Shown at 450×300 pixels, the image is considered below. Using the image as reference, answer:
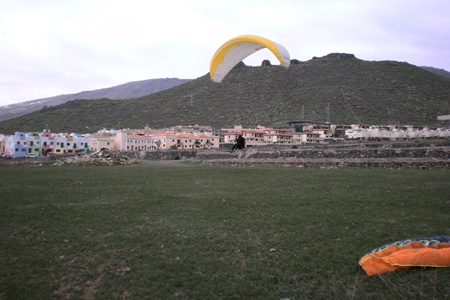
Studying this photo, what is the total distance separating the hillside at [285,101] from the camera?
190 ft

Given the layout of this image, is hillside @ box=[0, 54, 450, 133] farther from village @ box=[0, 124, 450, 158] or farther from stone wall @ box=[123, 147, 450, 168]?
stone wall @ box=[123, 147, 450, 168]

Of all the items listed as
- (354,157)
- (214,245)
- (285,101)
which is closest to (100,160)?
(354,157)

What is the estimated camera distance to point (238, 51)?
768 inches

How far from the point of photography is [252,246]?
4.83 meters

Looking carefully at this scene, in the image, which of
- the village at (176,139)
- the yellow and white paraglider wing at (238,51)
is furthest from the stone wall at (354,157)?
the village at (176,139)

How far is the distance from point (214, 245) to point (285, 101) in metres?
65.8

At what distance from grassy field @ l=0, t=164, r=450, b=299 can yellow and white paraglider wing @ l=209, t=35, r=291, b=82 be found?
1040 centimetres

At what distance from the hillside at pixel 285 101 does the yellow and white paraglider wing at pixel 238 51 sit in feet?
123

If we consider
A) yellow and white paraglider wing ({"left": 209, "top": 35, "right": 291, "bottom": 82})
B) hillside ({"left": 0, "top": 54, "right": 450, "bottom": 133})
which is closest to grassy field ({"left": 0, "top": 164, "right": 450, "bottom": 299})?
yellow and white paraglider wing ({"left": 209, "top": 35, "right": 291, "bottom": 82})

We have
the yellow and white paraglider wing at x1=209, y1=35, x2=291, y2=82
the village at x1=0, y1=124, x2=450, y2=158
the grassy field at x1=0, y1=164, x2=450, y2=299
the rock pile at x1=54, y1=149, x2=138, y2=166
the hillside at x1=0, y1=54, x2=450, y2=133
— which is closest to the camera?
the grassy field at x1=0, y1=164, x2=450, y2=299

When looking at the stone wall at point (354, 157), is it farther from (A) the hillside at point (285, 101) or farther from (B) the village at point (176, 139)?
(A) the hillside at point (285, 101)

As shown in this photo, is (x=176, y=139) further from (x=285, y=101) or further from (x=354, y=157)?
(x=285, y=101)

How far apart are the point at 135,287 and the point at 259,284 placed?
65.3 inches

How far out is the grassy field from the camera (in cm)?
358
